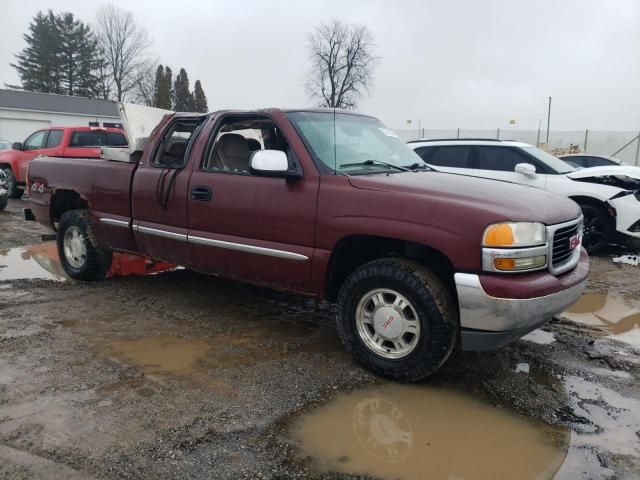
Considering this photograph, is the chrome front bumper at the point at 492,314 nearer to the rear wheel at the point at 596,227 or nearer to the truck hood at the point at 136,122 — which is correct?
the truck hood at the point at 136,122

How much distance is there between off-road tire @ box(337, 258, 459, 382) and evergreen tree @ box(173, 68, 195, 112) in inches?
2012

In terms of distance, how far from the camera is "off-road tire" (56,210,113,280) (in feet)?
18.0

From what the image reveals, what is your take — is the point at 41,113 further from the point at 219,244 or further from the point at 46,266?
the point at 219,244

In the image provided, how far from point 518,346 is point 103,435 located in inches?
123

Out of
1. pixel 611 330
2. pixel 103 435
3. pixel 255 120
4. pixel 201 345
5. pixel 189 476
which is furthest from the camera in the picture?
pixel 611 330

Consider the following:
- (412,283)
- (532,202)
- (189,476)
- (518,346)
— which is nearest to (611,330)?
(518,346)

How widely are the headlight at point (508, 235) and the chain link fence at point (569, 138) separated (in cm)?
2338

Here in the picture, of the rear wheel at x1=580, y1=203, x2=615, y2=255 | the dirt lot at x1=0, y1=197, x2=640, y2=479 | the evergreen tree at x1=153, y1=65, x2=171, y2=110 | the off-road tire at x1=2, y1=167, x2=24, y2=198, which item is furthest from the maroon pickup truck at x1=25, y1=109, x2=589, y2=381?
the evergreen tree at x1=153, y1=65, x2=171, y2=110

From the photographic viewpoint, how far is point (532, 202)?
342cm

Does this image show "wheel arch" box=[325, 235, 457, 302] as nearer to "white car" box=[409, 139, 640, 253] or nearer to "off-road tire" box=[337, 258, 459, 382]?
"off-road tire" box=[337, 258, 459, 382]

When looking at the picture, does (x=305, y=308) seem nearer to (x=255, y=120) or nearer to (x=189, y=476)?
(x=255, y=120)

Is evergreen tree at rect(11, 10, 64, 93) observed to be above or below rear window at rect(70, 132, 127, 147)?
above

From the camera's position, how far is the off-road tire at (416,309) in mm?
3244

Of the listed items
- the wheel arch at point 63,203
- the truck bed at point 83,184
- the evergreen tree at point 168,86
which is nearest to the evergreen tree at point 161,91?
the evergreen tree at point 168,86
